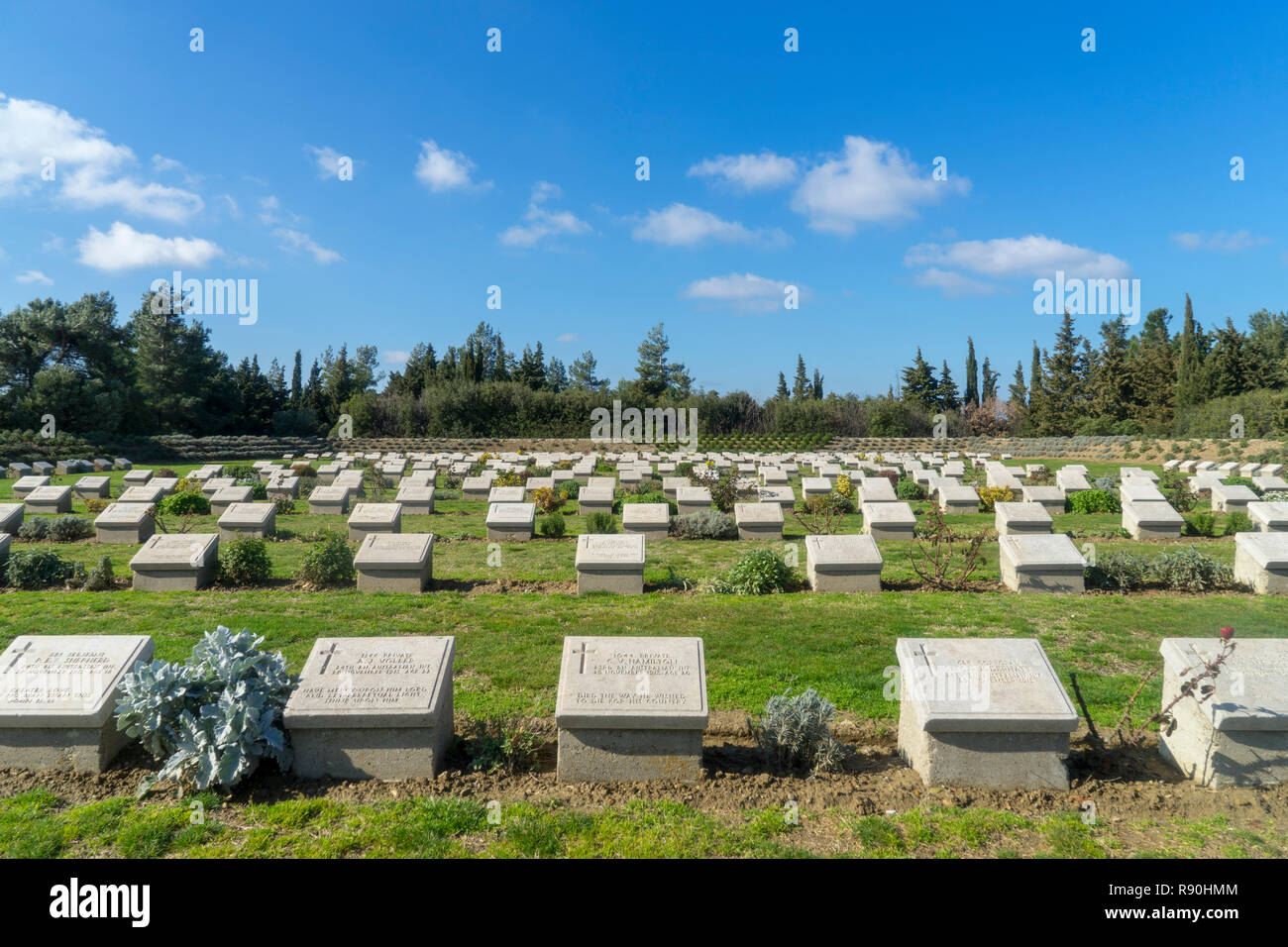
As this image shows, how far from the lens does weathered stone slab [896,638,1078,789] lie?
4.19 m

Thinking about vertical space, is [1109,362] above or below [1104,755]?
above

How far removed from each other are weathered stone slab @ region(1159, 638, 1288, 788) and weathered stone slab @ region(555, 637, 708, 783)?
2.92 meters

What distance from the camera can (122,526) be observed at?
42.5 ft

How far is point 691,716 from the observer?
423 centimetres

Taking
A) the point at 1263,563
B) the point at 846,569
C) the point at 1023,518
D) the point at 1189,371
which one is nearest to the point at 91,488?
the point at 846,569

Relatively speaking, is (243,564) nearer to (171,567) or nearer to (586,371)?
(171,567)

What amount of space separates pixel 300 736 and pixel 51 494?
1657cm

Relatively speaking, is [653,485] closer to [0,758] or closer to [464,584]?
[464,584]

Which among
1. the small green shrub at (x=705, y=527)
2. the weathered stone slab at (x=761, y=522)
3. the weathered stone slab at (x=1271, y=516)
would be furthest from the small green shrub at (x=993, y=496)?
the small green shrub at (x=705, y=527)

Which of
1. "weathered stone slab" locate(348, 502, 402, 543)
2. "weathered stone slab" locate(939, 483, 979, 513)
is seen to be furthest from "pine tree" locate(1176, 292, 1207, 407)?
"weathered stone slab" locate(348, 502, 402, 543)

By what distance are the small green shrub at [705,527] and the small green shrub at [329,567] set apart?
605 centimetres

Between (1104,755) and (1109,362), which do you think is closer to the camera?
(1104,755)
